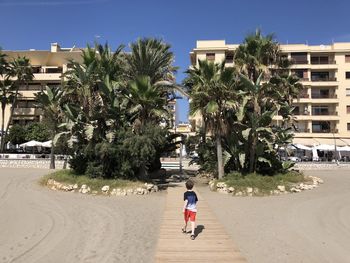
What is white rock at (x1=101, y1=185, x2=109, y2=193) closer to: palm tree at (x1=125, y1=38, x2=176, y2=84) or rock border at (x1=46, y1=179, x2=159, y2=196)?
rock border at (x1=46, y1=179, x2=159, y2=196)

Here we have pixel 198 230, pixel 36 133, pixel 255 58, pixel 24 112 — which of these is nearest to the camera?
pixel 198 230

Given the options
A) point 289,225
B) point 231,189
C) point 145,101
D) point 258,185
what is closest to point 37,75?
point 145,101

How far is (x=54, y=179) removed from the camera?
2145 centimetres

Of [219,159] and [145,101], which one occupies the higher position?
[145,101]

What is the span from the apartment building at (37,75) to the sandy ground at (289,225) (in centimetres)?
5019

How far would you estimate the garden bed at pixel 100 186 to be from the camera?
746 inches

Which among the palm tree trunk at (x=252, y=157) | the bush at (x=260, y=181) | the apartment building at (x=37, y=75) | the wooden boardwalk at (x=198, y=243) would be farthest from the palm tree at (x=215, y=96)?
Result: the apartment building at (x=37, y=75)

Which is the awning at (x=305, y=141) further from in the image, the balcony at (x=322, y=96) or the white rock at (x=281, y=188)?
the white rock at (x=281, y=188)

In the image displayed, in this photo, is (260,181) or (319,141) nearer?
(260,181)

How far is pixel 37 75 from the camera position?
69812 mm

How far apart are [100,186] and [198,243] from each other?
10.3 m

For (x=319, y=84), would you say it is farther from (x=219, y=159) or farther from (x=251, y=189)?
(x=251, y=189)

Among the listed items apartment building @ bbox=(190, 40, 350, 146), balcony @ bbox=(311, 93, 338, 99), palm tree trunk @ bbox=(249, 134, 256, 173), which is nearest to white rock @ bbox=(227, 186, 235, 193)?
palm tree trunk @ bbox=(249, 134, 256, 173)

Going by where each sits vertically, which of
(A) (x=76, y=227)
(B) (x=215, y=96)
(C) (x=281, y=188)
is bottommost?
(A) (x=76, y=227)
